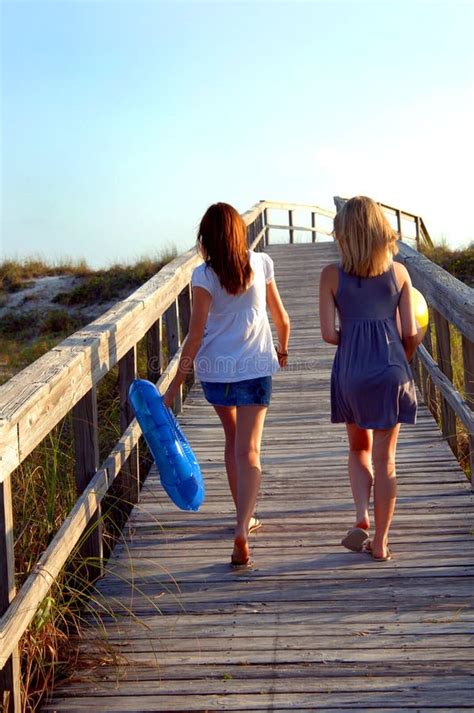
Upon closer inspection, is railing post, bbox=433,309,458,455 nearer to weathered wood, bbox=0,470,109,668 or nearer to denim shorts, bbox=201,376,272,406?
denim shorts, bbox=201,376,272,406

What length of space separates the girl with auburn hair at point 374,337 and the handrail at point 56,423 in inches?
41.5

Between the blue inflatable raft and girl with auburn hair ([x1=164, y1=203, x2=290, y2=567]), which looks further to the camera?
the blue inflatable raft

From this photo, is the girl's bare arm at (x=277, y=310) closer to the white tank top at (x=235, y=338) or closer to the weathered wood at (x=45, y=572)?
the white tank top at (x=235, y=338)

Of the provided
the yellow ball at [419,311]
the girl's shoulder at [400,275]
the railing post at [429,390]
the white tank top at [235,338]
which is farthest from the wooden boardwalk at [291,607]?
the railing post at [429,390]

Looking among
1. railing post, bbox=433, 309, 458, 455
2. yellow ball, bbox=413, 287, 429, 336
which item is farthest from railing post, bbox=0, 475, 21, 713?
railing post, bbox=433, 309, 458, 455

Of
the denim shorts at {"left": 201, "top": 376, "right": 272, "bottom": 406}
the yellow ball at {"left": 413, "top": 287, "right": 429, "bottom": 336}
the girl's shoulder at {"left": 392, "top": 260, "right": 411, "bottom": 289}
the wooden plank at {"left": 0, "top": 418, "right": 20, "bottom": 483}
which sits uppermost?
the girl's shoulder at {"left": 392, "top": 260, "right": 411, "bottom": 289}

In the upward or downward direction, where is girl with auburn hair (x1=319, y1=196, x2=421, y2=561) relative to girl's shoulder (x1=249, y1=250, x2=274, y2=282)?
downward

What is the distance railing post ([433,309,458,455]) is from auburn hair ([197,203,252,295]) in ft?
7.07

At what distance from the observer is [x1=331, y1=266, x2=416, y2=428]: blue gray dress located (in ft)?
15.1

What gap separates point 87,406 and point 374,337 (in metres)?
1.27

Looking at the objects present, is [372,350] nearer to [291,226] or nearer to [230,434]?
[230,434]

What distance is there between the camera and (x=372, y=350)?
182 inches

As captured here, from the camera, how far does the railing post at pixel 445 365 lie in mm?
6594

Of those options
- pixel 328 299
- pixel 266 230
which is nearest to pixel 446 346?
pixel 328 299
